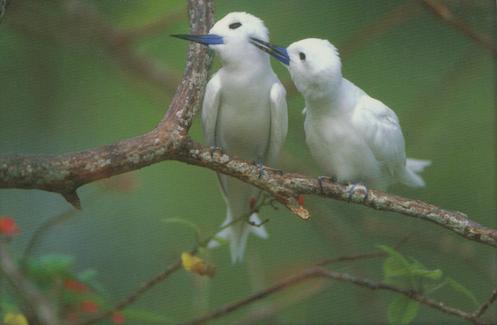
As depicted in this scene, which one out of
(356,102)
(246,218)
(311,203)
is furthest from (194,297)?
(356,102)

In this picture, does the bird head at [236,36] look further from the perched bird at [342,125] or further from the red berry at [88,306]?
the red berry at [88,306]

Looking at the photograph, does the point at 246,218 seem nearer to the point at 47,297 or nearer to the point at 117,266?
the point at 47,297

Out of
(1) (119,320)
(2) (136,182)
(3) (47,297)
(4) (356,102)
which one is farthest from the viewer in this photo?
(2) (136,182)

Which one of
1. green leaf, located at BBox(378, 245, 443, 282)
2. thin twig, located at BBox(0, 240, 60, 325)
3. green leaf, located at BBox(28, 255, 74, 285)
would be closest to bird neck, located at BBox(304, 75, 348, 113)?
green leaf, located at BBox(378, 245, 443, 282)

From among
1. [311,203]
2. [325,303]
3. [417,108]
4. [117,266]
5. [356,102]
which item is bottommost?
[325,303]

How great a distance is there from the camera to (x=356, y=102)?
5.10 feet

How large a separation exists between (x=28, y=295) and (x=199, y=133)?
77 cm

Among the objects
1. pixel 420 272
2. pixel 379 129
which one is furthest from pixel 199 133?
pixel 420 272

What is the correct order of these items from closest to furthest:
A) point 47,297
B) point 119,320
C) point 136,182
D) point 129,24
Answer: point 119,320, point 47,297, point 136,182, point 129,24

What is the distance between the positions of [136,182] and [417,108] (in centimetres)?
83

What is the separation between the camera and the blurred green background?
221cm

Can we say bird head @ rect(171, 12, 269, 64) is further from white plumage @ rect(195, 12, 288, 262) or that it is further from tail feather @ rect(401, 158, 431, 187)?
tail feather @ rect(401, 158, 431, 187)

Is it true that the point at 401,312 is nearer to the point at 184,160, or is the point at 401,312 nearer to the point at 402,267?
the point at 402,267

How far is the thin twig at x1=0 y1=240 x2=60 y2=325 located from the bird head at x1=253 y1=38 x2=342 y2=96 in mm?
737
